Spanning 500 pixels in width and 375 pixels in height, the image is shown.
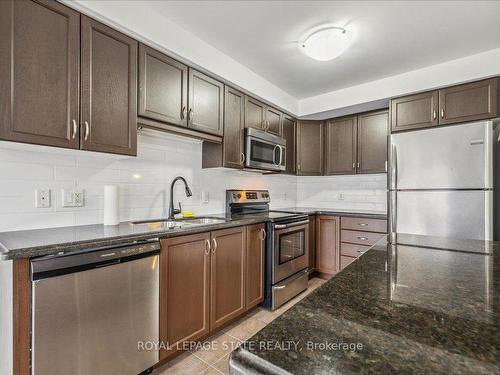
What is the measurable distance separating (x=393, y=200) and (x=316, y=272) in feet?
4.56

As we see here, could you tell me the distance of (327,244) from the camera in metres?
3.29

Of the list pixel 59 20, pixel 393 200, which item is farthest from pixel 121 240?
pixel 393 200

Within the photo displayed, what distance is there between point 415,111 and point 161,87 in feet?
8.22

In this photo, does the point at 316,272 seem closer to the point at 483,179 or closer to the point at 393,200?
the point at 393,200

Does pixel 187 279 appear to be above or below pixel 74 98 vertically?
below

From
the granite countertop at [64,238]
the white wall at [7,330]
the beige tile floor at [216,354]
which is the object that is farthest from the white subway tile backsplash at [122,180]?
the beige tile floor at [216,354]

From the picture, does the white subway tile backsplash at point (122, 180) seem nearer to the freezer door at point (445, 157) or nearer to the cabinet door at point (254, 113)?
the cabinet door at point (254, 113)

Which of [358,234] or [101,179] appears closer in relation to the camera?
[101,179]

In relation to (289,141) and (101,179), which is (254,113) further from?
(101,179)

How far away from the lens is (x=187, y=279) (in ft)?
5.88

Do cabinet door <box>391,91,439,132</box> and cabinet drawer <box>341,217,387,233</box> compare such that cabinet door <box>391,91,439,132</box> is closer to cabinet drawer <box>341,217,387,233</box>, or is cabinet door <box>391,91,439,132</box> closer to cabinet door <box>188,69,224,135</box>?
cabinet drawer <box>341,217,387,233</box>

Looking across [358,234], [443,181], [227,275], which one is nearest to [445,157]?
[443,181]

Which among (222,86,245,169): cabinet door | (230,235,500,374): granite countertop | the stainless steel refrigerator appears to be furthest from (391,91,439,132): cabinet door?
(230,235,500,374): granite countertop

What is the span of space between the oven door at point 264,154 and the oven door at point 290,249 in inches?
27.3
